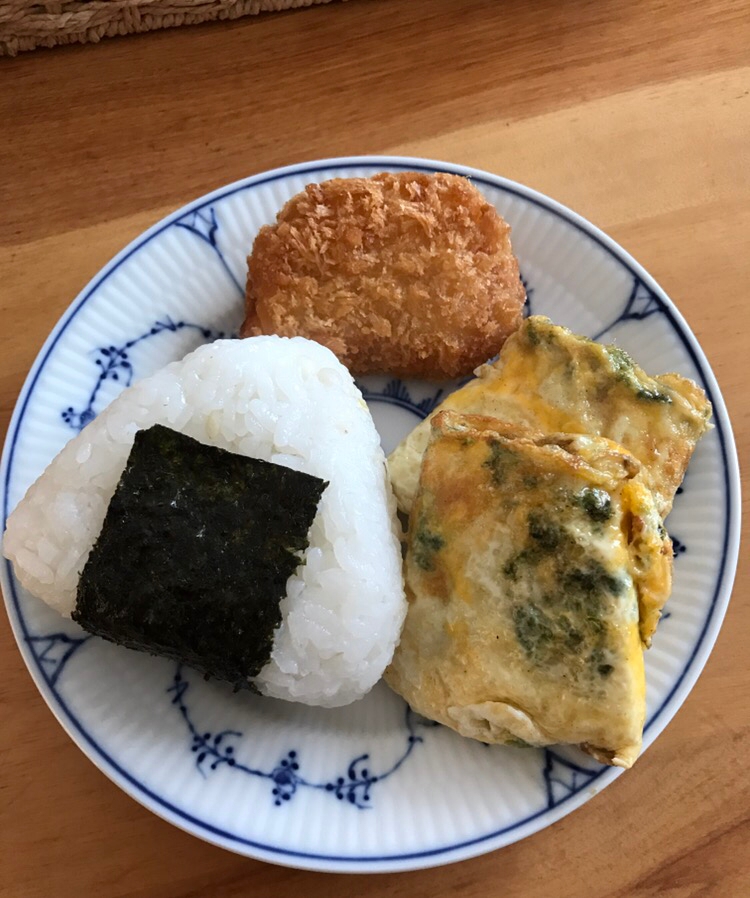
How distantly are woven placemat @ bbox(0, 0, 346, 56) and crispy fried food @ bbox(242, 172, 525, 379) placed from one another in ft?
2.68

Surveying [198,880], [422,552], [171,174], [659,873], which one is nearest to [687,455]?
[422,552]

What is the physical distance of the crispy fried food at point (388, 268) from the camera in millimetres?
1698

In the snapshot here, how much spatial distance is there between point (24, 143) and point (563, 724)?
200 cm

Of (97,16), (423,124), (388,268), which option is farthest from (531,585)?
(97,16)

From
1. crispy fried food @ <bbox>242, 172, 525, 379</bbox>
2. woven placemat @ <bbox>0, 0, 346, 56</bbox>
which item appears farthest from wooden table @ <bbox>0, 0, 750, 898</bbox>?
crispy fried food @ <bbox>242, 172, 525, 379</bbox>

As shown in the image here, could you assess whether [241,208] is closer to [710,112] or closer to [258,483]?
[258,483]

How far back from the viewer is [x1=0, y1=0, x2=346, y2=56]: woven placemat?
2.05 meters

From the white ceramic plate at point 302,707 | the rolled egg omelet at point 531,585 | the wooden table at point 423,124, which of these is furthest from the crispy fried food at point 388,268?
the wooden table at point 423,124

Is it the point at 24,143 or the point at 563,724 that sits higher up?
the point at 24,143

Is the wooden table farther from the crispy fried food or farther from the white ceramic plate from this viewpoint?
the crispy fried food

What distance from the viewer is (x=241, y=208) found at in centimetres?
184

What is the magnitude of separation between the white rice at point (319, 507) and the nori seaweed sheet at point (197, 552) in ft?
0.22

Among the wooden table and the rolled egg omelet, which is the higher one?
the wooden table

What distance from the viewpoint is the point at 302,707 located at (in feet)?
5.23
